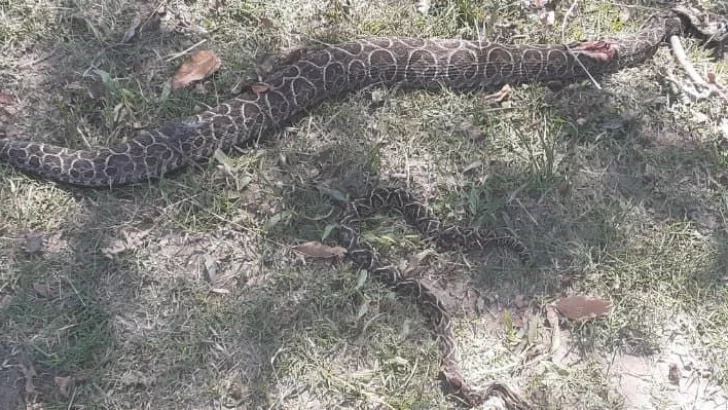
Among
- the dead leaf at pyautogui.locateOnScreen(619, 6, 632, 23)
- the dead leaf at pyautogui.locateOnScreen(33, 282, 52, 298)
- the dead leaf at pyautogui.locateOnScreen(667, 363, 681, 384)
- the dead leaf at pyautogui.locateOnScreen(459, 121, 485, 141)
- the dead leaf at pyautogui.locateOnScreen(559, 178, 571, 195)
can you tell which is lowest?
the dead leaf at pyautogui.locateOnScreen(667, 363, 681, 384)

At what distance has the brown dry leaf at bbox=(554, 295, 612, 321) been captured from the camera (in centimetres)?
468

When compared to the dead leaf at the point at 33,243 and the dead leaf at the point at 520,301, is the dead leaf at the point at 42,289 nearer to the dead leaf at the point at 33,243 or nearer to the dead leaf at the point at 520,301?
the dead leaf at the point at 33,243

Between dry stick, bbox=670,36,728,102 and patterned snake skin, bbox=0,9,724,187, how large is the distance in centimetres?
13

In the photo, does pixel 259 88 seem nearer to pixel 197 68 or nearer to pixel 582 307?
pixel 197 68

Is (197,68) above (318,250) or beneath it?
above

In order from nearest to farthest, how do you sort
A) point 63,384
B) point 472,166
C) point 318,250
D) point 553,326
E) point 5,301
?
point 63,384 → point 5,301 → point 553,326 → point 318,250 → point 472,166

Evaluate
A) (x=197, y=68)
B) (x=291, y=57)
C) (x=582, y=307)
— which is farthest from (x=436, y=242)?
(x=197, y=68)

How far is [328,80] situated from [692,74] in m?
3.07

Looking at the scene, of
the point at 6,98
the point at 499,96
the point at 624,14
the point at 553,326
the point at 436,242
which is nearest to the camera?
the point at 553,326

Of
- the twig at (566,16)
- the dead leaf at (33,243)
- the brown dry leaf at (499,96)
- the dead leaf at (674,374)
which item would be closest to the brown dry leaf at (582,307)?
the dead leaf at (674,374)

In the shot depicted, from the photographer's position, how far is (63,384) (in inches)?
159

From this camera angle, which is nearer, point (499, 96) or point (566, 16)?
point (499, 96)

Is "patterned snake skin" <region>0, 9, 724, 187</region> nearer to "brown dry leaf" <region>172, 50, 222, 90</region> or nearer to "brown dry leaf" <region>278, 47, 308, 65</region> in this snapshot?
"brown dry leaf" <region>278, 47, 308, 65</region>

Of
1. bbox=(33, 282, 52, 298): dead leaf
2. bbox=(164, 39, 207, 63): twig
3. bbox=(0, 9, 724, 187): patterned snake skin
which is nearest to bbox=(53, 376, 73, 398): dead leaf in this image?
bbox=(33, 282, 52, 298): dead leaf
